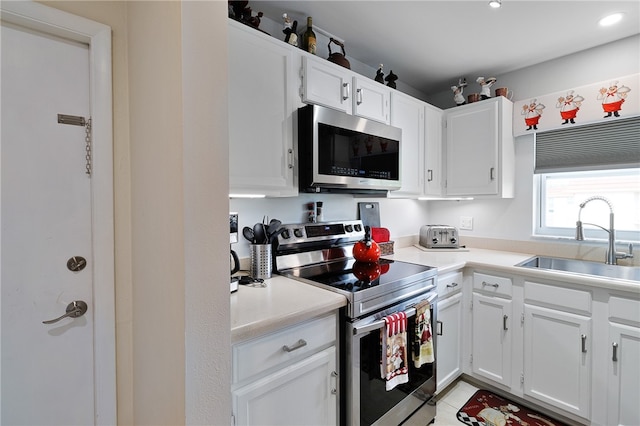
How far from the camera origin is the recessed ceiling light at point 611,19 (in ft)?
5.93

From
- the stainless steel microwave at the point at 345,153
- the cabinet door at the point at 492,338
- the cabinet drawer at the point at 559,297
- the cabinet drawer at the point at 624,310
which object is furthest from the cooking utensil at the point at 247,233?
the cabinet drawer at the point at 624,310

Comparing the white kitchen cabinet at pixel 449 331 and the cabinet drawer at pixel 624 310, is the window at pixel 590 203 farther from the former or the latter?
the white kitchen cabinet at pixel 449 331

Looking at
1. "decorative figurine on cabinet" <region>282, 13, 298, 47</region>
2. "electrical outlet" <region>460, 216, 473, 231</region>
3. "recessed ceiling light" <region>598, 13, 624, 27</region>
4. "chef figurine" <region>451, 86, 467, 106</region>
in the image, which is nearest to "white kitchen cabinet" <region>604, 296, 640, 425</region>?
"electrical outlet" <region>460, 216, 473, 231</region>

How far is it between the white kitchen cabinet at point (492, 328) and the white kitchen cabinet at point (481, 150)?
2.49 feet

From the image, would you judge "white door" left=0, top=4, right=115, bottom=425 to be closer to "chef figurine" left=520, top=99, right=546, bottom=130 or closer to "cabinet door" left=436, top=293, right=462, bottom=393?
"cabinet door" left=436, top=293, right=462, bottom=393

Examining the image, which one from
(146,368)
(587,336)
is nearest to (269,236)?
(146,368)

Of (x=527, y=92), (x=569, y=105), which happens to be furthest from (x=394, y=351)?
(x=527, y=92)

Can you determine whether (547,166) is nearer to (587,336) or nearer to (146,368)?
(587,336)

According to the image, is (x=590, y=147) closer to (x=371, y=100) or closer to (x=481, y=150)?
(x=481, y=150)

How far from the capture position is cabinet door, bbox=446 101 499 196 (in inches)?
95.0

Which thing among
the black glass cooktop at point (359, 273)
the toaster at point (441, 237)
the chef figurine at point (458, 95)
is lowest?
the black glass cooktop at point (359, 273)

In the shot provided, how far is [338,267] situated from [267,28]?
1.53 m

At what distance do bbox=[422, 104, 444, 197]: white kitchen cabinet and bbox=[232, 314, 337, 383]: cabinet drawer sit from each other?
5.37 ft

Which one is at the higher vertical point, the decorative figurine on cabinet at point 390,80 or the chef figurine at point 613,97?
the decorative figurine on cabinet at point 390,80
